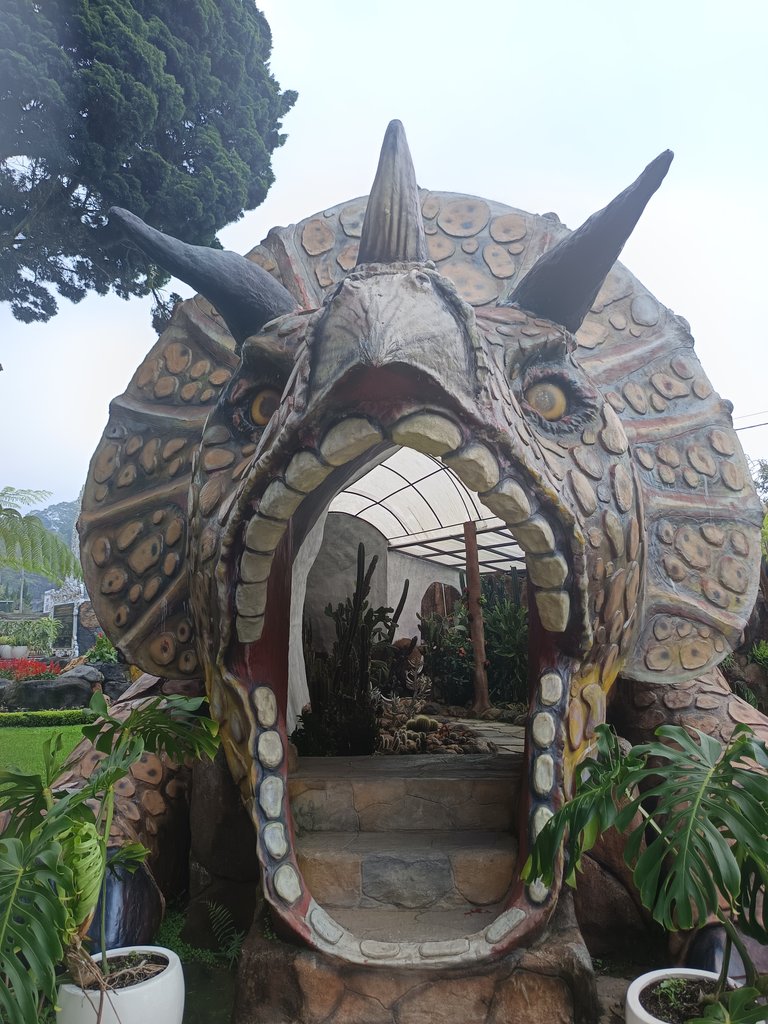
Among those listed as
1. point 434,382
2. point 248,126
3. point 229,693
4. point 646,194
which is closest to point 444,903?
point 229,693

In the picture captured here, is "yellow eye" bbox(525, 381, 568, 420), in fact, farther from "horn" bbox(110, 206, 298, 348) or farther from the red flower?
the red flower

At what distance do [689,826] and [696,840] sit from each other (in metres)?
0.03

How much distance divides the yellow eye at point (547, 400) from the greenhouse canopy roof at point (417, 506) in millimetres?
3128

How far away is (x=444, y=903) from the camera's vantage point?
2500 millimetres

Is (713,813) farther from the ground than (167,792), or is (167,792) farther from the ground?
(713,813)

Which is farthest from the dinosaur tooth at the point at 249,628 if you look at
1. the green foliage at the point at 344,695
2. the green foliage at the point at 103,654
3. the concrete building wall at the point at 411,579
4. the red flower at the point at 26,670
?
the red flower at the point at 26,670

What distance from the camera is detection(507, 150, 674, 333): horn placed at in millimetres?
2201

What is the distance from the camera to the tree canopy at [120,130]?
8195 mm

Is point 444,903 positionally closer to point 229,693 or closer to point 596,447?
point 229,693

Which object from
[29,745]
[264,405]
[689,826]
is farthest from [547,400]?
[29,745]

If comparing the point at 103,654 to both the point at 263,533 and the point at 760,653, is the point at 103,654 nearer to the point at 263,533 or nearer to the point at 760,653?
the point at 760,653

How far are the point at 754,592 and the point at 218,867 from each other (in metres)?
2.28

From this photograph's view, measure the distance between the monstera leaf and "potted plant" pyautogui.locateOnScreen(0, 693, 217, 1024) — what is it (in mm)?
1069

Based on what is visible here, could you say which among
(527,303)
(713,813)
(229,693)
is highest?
(527,303)
